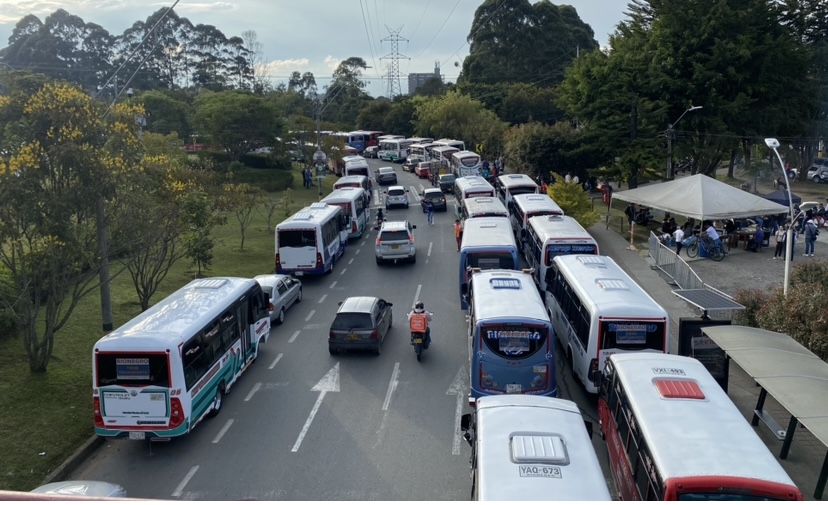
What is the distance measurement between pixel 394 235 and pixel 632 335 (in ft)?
54.5

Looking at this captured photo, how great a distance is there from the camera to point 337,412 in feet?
51.9

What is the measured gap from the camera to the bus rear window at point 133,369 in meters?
13.4

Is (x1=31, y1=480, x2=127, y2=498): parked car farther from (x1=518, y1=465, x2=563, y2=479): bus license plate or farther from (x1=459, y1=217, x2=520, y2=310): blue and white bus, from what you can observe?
(x1=459, y1=217, x2=520, y2=310): blue and white bus

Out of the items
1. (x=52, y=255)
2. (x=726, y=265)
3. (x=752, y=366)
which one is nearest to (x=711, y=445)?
(x=752, y=366)

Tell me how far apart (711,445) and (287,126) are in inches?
2244

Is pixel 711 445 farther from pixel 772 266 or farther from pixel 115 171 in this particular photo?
pixel 772 266

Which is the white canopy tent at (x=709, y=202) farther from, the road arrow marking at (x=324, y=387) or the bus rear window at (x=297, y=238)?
the road arrow marking at (x=324, y=387)

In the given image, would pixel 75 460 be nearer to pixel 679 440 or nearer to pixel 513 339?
pixel 513 339

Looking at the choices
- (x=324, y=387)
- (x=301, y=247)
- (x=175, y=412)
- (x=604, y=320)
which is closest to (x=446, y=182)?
(x=301, y=247)

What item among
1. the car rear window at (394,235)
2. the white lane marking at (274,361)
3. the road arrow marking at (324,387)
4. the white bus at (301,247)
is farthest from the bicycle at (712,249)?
the white lane marking at (274,361)

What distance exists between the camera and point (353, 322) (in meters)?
19.2

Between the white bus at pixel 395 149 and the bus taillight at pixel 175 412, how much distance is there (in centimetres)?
6903

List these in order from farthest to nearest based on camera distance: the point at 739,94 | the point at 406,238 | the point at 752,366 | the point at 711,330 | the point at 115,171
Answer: the point at 739,94 < the point at 406,238 < the point at 115,171 < the point at 711,330 < the point at 752,366

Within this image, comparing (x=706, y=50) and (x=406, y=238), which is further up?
(x=706, y=50)
